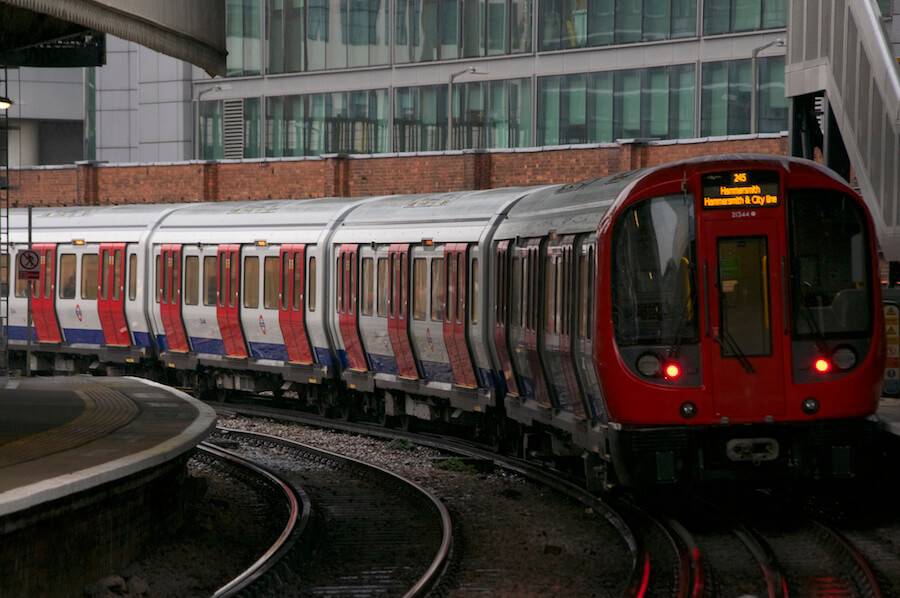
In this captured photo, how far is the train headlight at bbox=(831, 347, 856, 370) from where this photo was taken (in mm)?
12000

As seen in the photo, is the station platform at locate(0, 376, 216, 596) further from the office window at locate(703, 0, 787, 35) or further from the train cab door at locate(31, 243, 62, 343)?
the office window at locate(703, 0, 787, 35)

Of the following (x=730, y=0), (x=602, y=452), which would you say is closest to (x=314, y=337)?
(x=602, y=452)

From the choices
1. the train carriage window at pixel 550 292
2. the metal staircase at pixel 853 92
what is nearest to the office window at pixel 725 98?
the metal staircase at pixel 853 92

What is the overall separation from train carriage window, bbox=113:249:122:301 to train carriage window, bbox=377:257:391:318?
7.86 metres

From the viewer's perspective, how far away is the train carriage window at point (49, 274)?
2827cm

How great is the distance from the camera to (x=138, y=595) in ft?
35.1

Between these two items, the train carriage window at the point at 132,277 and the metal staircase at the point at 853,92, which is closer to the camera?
the metal staircase at the point at 853,92

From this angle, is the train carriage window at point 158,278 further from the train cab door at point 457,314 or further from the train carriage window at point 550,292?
the train carriage window at point 550,292

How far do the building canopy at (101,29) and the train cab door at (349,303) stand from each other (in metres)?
5.12

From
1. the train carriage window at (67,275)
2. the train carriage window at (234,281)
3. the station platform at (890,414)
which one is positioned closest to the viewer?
the station platform at (890,414)

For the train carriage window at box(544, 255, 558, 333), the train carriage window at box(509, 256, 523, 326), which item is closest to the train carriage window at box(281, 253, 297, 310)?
the train carriage window at box(509, 256, 523, 326)

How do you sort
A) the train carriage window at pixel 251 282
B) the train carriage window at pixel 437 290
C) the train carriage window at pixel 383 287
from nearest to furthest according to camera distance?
1. the train carriage window at pixel 437 290
2. the train carriage window at pixel 383 287
3. the train carriage window at pixel 251 282

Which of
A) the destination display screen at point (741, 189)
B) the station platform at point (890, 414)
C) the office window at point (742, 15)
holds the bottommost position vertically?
the station platform at point (890, 414)

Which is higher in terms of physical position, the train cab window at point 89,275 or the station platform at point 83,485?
the train cab window at point 89,275
